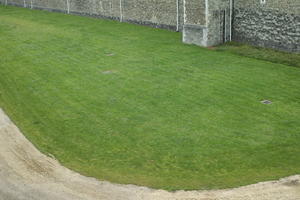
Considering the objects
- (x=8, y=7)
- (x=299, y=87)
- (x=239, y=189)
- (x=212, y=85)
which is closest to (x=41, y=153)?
(x=239, y=189)

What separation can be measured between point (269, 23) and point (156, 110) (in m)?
13.3

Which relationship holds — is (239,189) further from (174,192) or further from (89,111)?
(89,111)

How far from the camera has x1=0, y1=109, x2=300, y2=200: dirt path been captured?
1165cm

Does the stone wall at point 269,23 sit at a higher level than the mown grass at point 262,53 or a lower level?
higher

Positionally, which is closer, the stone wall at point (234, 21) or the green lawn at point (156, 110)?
the green lawn at point (156, 110)

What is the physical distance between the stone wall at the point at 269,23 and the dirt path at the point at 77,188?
15.6 m

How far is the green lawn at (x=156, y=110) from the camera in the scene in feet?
43.9

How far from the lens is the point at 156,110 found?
17.9 m

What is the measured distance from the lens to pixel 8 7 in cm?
5506

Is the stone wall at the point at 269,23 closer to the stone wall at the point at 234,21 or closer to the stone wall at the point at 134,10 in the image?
the stone wall at the point at 234,21

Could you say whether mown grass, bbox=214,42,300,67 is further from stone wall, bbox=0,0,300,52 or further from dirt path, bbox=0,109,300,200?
dirt path, bbox=0,109,300,200

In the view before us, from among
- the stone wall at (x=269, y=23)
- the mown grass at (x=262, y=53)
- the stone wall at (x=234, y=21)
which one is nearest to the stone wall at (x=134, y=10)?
the stone wall at (x=234, y=21)

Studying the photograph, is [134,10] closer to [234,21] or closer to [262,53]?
[234,21]

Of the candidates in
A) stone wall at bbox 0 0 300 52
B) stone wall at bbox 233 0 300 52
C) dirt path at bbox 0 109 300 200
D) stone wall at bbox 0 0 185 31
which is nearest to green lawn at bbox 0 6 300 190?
dirt path at bbox 0 109 300 200
